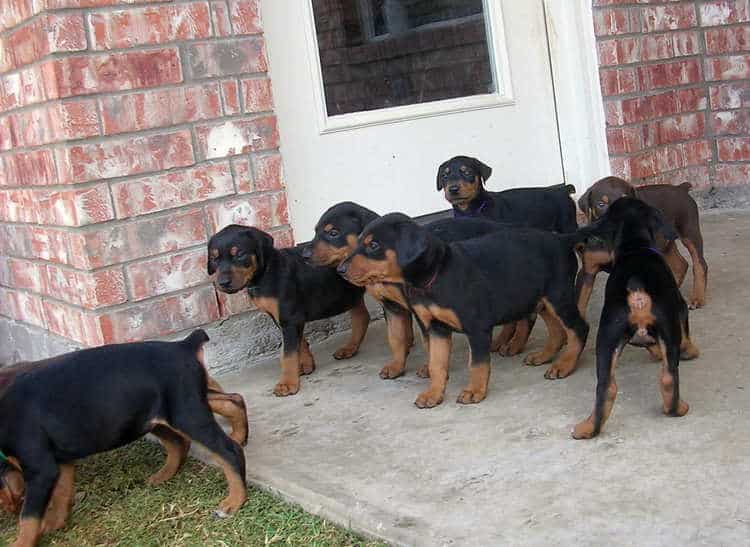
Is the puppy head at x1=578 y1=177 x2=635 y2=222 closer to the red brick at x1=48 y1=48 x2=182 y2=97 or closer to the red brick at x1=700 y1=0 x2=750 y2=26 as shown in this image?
the red brick at x1=48 y1=48 x2=182 y2=97

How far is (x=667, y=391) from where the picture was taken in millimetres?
3586

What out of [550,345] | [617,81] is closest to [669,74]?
[617,81]

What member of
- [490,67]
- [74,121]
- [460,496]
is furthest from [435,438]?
[490,67]

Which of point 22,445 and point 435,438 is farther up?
point 22,445

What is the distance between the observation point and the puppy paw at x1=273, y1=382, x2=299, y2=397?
476 centimetres

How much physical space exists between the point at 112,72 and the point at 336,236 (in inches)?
56.8

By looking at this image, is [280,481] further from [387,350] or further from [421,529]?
[387,350]

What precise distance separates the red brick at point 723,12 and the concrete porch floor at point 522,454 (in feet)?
10.8

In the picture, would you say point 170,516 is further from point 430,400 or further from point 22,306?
point 22,306

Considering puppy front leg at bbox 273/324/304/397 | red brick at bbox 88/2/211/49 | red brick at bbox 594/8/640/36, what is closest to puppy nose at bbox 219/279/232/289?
puppy front leg at bbox 273/324/304/397

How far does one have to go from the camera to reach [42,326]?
5578mm

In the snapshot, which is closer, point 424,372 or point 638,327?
point 638,327

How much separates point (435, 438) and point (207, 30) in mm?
2646

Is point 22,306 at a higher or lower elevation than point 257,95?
lower
